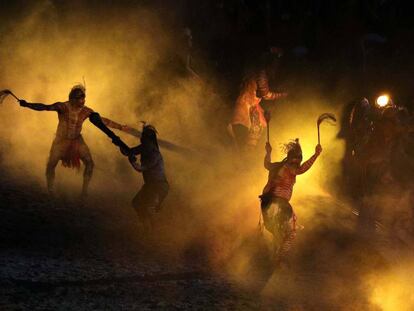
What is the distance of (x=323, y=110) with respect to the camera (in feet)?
53.2

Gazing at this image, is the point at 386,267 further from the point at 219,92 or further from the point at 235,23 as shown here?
the point at 235,23

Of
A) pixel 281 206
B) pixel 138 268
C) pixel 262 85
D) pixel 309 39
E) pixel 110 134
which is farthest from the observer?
pixel 309 39

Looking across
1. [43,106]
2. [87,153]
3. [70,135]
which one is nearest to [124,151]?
[87,153]

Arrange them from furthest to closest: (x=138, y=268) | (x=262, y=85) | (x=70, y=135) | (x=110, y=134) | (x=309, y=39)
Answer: (x=309, y=39) → (x=262, y=85) → (x=70, y=135) → (x=110, y=134) → (x=138, y=268)

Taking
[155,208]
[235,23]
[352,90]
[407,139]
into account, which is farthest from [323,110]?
[155,208]

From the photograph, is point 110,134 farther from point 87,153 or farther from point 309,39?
point 309,39

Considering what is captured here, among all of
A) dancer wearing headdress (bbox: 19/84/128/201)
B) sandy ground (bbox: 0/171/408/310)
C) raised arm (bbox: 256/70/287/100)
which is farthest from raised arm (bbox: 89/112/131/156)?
raised arm (bbox: 256/70/287/100)

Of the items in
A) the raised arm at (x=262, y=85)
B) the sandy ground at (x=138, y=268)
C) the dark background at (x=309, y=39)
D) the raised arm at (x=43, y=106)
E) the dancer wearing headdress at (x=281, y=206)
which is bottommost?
the sandy ground at (x=138, y=268)

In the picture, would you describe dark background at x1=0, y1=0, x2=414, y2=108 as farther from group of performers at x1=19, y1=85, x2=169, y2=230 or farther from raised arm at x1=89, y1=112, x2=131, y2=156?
raised arm at x1=89, y1=112, x2=131, y2=156

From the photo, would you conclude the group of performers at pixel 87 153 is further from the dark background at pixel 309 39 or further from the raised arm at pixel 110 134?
the dark background at pixel 309 39

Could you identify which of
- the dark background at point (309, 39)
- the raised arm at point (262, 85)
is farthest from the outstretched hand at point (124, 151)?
the dark background at point (309, 39)

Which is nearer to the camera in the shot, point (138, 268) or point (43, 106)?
point (138, 268)

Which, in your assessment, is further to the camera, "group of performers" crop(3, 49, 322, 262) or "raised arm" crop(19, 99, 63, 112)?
"raised arm" crop(19, 99, 63, 112)

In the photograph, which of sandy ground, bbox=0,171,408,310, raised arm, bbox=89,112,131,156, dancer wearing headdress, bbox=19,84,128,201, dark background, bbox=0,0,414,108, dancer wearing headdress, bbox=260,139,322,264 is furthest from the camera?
dark background, bbox=0,0,414,108
